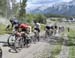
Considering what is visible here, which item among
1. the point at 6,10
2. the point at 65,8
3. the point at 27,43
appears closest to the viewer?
the point at 27,43

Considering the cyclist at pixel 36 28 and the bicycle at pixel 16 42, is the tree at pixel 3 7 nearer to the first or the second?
the cyclist at pixel 36 28

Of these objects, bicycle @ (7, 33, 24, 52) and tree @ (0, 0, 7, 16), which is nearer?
bicycle @ (7, 33, 24, 52)

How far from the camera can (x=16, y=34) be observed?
1097 centimetres

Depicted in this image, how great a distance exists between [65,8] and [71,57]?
4.66m

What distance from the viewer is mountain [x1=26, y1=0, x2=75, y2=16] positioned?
12.3 metres

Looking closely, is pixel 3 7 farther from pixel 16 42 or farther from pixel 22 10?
pixel 16 42

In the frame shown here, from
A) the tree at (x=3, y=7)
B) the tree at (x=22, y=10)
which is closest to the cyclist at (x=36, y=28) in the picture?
the tree at (x=22, y=10)

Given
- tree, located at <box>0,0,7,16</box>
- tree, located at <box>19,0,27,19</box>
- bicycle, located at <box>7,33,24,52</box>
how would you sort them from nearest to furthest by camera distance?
bicycle, located at <box>7,33,24,52</box>
tree, located at <box>19,0,27,19</box>
tree, located at <box>0,0,7,16</box>

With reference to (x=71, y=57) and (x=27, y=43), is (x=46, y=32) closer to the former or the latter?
(x=27, y=43)

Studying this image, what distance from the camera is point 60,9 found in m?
12.9

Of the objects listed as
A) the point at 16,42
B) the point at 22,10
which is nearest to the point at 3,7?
the point at 22,10

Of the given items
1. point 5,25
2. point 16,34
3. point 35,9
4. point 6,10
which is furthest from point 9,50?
point 5,25

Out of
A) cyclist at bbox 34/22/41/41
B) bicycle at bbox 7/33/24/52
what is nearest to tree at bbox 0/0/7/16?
cyclist at bbox 34/22/41/41

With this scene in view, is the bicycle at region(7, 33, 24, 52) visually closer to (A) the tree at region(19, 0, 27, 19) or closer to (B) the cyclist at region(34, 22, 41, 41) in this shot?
(A) the tree at region(19, 0, 27, 19)
